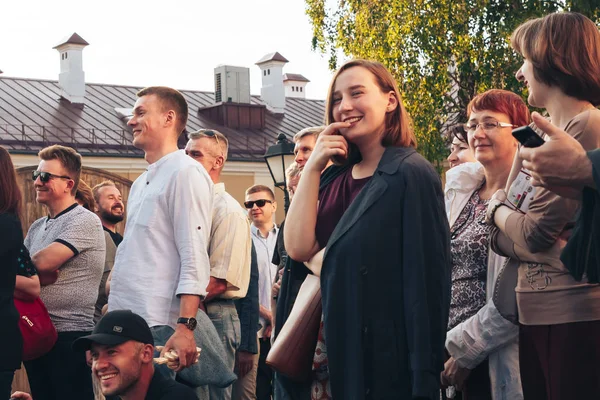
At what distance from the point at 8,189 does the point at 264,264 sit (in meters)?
4.39

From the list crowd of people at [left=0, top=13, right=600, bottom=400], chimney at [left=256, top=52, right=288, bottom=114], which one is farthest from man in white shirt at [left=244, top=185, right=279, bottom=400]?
chimney at [left=256, top=52, right=288, bottom=114]

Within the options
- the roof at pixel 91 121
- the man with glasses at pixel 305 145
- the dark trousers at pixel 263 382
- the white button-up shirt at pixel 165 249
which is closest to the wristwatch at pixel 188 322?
the white button-up shirt at pixel 165 249

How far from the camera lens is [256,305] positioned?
7406 millimetres

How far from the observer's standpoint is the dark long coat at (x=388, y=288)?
361 cm

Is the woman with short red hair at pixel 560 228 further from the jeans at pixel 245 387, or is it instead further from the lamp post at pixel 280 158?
the lamp post at pixel 280 158

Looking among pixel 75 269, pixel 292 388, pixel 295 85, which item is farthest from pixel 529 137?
pixel 295 85

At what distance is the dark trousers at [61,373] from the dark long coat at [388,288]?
3.37 m

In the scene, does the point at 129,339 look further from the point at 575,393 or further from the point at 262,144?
the point at 262,144

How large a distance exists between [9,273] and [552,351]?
10.4ft

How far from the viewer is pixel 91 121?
3512 centimetres

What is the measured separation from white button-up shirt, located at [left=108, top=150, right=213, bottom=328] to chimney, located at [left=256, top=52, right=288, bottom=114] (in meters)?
37.3

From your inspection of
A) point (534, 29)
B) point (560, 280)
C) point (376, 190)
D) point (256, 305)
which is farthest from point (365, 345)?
point (256, 305)

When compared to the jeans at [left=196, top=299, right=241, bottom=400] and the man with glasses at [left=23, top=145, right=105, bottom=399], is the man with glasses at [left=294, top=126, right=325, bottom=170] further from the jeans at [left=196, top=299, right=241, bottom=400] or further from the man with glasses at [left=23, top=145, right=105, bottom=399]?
the man with glasses at [left=23, top=145, right=105, bottom=399]

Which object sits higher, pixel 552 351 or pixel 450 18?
pixel 450 18
